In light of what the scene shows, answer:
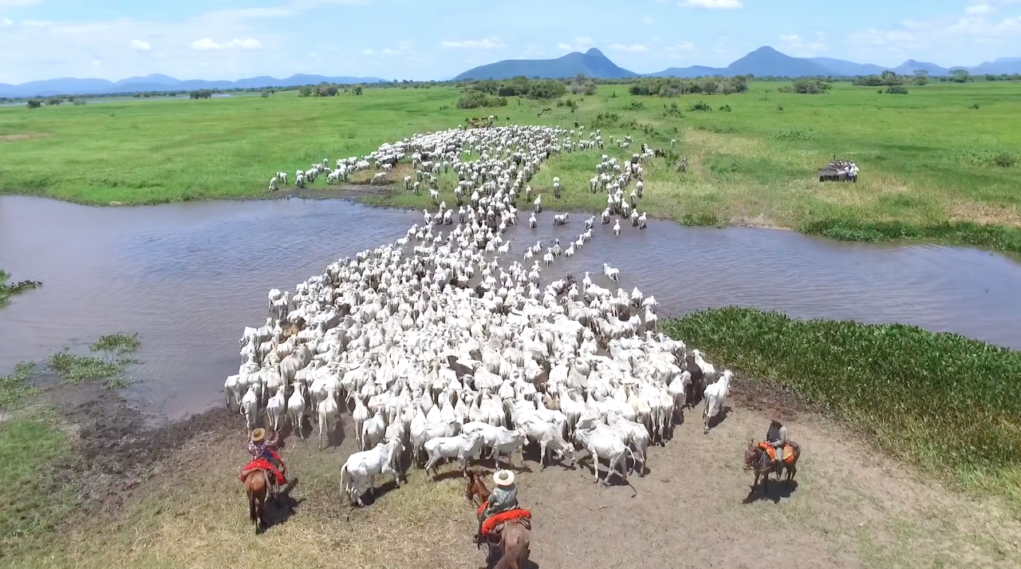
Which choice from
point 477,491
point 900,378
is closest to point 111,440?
point 477,491

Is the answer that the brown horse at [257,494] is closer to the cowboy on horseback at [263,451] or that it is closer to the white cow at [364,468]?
the cowboy on horseback at [263,451]

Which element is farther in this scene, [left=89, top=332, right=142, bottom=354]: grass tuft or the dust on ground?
[left=89, top=332, right=142, bottom=354]: grass tuft

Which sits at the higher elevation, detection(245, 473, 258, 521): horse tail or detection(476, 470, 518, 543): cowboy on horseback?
detection(476, 470, 518, 543): cowboy on horseback

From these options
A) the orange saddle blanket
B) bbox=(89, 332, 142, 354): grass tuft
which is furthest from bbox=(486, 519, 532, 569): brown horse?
bbox=(89, 332, 142, 354): grass tuft

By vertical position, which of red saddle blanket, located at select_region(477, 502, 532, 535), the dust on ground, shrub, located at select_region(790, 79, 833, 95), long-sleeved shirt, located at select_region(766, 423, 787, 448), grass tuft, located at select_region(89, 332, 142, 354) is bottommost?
the dust on ground

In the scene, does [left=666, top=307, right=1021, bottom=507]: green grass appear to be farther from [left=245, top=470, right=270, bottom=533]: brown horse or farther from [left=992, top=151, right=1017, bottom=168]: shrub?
[left=992, top=151, right=1017, bottom=168]: shrub

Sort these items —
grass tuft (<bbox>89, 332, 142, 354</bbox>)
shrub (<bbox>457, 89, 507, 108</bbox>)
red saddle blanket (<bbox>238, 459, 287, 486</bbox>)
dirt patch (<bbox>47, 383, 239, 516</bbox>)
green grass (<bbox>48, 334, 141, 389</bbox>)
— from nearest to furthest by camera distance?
red saddle blanket (<bbox>238, 459, 287, 486</bbox>) → dirt patch (<bbox>47, 383, 239, 516</bbox>) → green grass (<bbox>48, 334, 141, 389</bbox>) → grass tuft (<bbox>89, 332, 142, 354</bbox>) → shrub (<bbox>457, 89, 507, 108</bbox>)

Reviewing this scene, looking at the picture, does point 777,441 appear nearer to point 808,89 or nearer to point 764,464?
point 764,464

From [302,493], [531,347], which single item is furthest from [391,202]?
[302,493]
